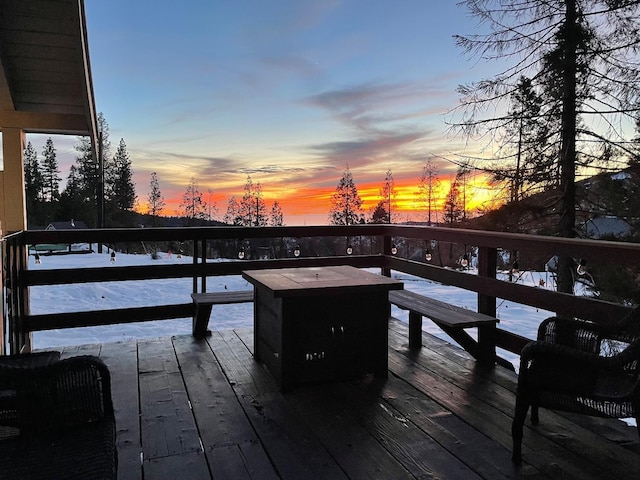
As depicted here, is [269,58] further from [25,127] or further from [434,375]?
[434,375]

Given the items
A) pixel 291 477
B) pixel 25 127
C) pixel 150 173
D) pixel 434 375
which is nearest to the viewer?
pixel 291 477

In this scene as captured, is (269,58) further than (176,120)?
No

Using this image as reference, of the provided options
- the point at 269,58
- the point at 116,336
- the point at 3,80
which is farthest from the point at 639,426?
the point at 269,58

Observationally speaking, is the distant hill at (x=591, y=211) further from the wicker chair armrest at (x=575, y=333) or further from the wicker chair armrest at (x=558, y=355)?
the wicker chair armrest at (x=558, y=355)

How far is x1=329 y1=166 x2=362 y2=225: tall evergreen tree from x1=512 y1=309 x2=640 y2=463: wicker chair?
16.7m

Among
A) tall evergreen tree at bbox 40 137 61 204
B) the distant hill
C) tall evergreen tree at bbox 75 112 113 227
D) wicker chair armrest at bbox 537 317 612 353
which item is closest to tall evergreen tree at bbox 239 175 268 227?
tall evergreen tree at bbox 75 112 113 227

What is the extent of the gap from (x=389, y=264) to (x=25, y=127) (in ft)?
12.3

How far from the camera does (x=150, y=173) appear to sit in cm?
2278

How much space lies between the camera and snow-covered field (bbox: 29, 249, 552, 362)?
216 inches

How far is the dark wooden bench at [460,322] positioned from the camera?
298 centimetres

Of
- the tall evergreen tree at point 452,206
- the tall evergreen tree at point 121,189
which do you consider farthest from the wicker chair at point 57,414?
the tall evergreen tree at point 121,189

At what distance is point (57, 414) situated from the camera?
161 cm

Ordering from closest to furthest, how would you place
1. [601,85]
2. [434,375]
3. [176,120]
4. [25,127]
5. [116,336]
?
1. [434,375]
2. [25,127]
3. [116,336]
4. [601,85]
5. [176,120]

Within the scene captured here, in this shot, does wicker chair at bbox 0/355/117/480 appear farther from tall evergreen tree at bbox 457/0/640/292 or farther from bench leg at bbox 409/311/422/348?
tall evergreen tree at bbox 457/0/640/292
